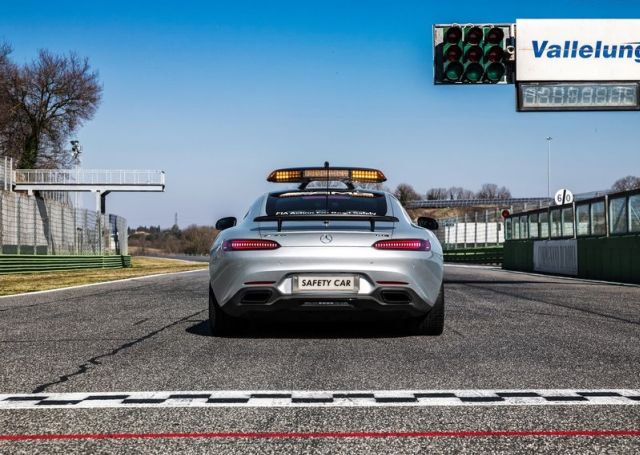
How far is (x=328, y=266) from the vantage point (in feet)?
21.2

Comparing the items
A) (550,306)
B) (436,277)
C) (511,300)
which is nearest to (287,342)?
(436,277)

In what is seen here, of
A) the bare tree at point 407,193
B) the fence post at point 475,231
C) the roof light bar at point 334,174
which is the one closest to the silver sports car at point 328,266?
the roof light bar at point 334,174

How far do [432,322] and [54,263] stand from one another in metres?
27.0

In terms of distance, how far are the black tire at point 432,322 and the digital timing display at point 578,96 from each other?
13728mm

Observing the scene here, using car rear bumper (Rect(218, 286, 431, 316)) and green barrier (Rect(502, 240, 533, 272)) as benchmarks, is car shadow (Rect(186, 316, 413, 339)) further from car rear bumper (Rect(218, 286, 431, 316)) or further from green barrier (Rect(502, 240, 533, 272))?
green barrier (Rect(502, 240, 533, 272))

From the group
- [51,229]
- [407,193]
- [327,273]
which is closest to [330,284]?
[327,273]

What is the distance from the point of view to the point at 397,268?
649 centimetres

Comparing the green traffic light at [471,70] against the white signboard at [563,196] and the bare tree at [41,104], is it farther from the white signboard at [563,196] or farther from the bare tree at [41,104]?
the bare tree at [41,104]

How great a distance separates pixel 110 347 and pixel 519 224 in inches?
1150

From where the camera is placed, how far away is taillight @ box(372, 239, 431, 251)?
6.54 meters

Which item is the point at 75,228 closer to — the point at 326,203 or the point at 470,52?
the point at 470,52

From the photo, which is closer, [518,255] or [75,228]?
[518,255]

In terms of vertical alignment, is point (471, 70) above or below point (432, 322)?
above

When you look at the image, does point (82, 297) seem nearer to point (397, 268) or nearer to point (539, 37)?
point (397, 268)
